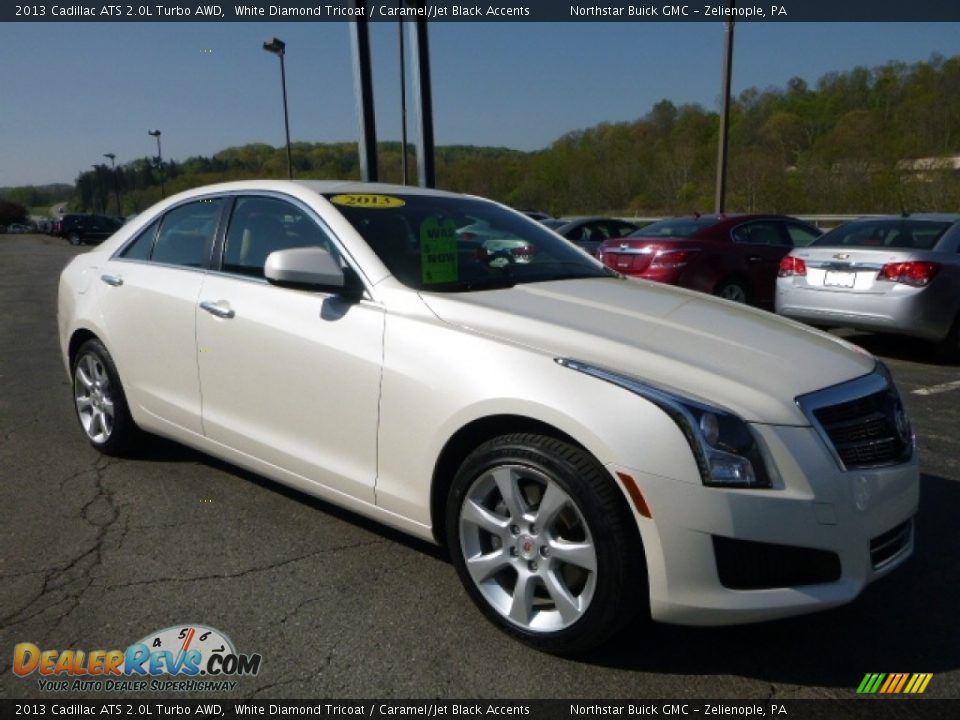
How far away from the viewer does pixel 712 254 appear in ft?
30.7

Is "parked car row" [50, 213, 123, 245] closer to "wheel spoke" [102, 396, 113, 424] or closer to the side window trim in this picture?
"wheel spoke" [102, 396, 113, 424]

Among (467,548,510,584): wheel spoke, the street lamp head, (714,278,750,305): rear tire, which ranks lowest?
(714,278,750,305): rear tire

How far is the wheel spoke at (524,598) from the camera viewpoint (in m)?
2.67

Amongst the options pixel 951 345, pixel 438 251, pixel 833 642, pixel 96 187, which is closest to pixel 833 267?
pixel 951 345

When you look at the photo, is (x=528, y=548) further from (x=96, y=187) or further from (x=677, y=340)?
(x=96, y=187)

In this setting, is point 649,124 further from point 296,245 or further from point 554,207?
point 296,245

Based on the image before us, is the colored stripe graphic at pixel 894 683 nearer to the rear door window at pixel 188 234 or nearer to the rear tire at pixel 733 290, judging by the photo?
the rear door window at pixel 188 234

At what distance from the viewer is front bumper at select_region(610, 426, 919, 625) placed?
233 cm

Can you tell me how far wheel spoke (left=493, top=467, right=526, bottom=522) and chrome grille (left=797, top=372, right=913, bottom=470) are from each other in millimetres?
914

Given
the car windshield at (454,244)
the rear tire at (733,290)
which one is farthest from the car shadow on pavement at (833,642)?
the rear tire at (733,290)

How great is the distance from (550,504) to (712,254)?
738 cm

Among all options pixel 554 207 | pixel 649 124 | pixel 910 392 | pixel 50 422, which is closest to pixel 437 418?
pixel 50 422

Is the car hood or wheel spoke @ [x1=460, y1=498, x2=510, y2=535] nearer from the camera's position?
the car hood

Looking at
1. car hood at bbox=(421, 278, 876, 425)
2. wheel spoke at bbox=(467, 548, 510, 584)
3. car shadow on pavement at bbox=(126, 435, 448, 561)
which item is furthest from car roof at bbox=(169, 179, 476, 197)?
wheel spoke at bbox=(467, 548, 510, 584)
